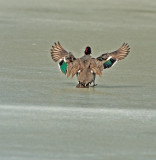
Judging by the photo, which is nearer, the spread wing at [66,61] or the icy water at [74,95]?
the icy water at [74,95]

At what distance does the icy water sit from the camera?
625 centimetres

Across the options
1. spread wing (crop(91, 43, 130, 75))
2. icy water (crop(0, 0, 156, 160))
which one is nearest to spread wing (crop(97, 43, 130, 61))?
spread wing (crop(91, 43, 130, 75))

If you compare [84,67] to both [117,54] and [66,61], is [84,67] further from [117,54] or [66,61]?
[117,54]

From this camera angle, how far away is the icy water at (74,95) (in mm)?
6254

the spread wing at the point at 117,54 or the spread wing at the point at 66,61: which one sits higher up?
the spread wing at the point at 117,54

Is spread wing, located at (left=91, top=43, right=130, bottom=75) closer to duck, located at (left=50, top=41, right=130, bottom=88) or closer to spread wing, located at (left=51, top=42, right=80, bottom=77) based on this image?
duck, located at (left=50, top=41, right=130, bottom=88)

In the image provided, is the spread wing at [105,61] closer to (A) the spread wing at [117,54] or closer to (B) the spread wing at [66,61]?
(A) the spread wing at [117,54]

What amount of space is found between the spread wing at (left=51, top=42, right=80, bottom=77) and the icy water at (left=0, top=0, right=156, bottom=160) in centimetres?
22

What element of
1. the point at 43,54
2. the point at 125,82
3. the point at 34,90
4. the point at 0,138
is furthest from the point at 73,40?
the point at 0,138

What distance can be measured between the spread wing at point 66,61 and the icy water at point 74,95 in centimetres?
22

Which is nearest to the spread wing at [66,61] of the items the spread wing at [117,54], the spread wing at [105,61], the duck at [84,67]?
the duck at [84,67]

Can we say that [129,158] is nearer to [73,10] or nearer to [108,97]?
[108,97]

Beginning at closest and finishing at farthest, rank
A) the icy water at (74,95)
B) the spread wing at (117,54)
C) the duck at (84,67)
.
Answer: the icy water at (74,95)
the duck at (84,67)
the spread wing at (117,54)

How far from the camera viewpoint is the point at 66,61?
379 inches
